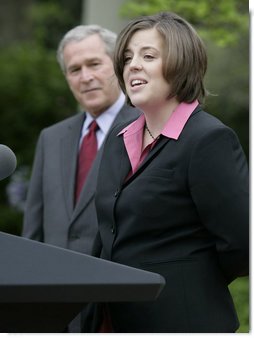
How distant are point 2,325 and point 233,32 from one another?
5.84 metres

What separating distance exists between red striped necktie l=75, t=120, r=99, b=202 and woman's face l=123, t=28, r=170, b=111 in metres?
1.48

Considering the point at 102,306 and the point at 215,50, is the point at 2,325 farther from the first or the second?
the point at 215,50

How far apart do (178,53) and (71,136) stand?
1.73 m

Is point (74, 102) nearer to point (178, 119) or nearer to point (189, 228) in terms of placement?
point (178, 119)

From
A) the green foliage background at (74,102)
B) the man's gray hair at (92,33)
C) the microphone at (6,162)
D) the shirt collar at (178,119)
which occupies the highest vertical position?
the shirt collar at (178,119)

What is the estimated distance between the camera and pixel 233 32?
7852mm

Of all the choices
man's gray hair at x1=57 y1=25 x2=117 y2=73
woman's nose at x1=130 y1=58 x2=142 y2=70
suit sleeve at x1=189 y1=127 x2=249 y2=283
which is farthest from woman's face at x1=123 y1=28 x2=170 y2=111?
man's gray hair at x1=57 y1=25 x2=117 y2=73

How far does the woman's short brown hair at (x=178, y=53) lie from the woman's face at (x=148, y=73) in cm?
2

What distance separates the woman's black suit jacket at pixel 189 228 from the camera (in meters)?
2.72

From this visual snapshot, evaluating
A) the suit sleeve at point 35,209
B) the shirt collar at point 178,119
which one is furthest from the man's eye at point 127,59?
the suit sleeve at point 35,209

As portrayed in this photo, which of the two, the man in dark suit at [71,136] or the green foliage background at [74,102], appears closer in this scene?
the man in dark suit at [71,136]

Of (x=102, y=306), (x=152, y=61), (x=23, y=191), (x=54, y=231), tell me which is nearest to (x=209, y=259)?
(x=102, y=306)

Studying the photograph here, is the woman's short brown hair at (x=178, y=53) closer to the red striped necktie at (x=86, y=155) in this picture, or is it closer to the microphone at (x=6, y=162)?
the microphone at (x=6, y=162)

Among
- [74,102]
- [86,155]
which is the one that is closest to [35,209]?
[86,155]
